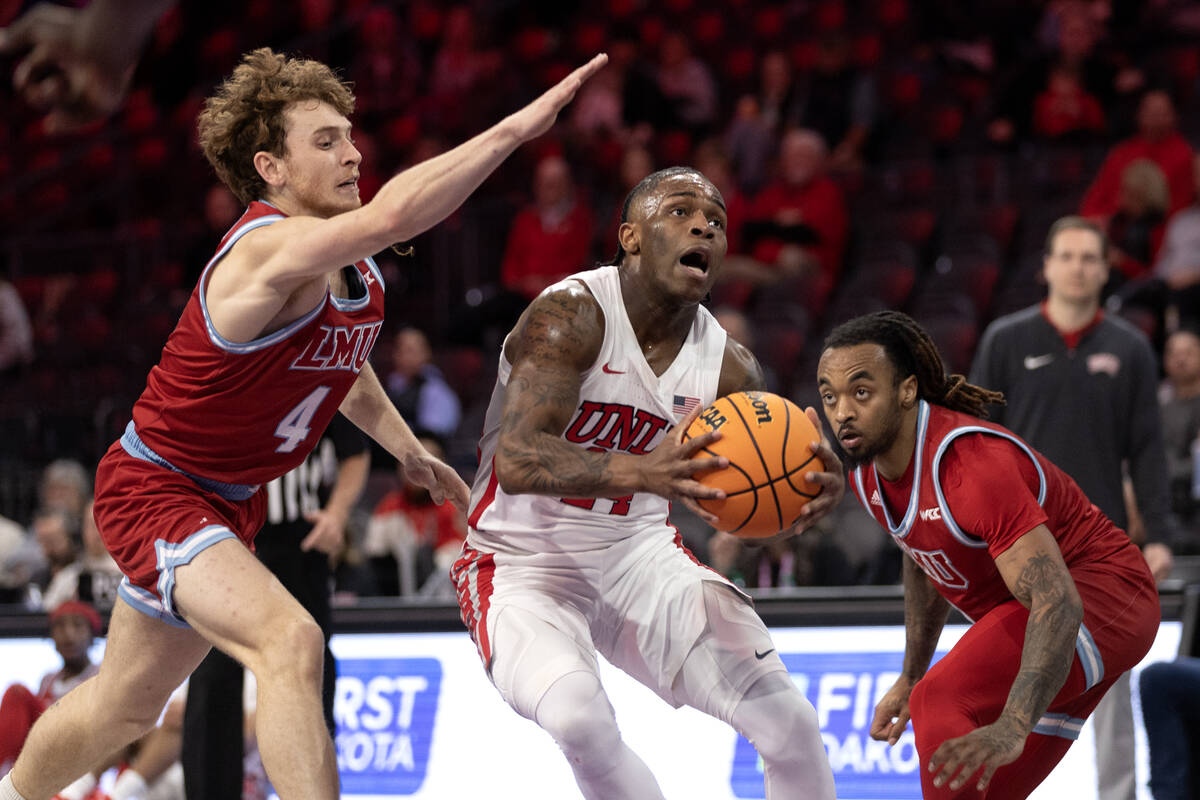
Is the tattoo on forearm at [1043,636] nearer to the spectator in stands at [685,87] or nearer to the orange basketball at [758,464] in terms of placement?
the orange basketball at [758,464]

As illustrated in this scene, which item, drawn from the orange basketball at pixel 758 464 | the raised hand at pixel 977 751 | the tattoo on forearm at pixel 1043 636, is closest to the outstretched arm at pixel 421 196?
the orange basketball at pixel 758 464

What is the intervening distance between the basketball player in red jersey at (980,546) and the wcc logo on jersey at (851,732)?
1603mm

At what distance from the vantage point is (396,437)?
4.70 metres

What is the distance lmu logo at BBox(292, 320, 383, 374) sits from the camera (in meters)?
3.99

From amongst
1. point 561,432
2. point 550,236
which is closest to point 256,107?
point 561,432

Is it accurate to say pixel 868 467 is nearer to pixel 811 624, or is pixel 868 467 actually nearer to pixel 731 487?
pixel 731 487

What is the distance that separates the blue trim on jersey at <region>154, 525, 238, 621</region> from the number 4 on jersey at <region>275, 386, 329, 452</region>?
372 millimetres

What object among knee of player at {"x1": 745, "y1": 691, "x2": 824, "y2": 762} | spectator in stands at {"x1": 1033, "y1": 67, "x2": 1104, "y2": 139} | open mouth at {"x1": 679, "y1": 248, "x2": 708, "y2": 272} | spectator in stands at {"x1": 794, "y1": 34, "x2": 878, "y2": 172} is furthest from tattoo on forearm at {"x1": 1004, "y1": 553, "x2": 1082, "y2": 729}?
spectator in stands at {"x1": 794, "y1": 34, "x2": 878, "y2": 172}

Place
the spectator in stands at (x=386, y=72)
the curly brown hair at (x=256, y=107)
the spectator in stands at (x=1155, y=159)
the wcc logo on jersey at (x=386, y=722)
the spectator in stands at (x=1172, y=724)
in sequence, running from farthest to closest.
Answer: the spectator in stands at (x=386, y=72)
the spectator in stands at (x=1155, y=159)
the wcc logo on jersey at (x=386, y=722)
the spectator in stands at (x=1172, y=724)
the curly brown hair at (x=256, y=107)

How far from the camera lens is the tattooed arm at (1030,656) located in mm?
3404

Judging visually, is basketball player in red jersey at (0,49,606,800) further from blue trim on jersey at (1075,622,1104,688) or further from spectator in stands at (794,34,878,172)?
spectator in stands at (794,34,878,172)

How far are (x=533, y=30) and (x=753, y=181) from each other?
423 cm

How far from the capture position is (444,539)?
314 inches

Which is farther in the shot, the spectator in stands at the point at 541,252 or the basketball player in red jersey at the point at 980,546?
the spectator in stands at the point at 541,252
